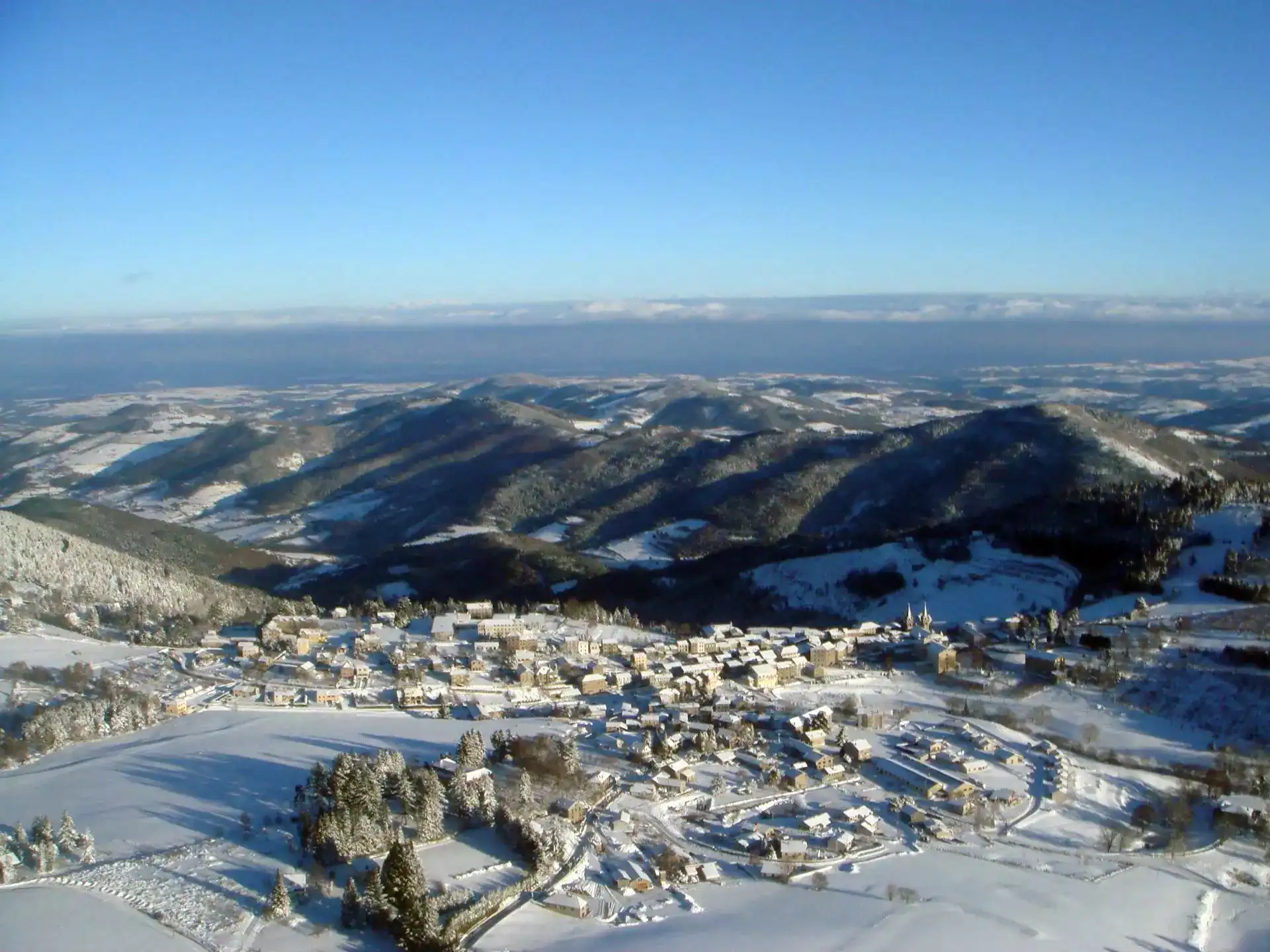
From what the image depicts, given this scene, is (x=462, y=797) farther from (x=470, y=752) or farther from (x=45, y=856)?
(x=45, y=856)

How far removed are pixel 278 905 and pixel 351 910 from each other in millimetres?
1158

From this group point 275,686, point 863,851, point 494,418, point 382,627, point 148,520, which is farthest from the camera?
point 494,418

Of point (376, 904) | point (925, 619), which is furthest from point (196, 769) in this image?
point (925, 619)

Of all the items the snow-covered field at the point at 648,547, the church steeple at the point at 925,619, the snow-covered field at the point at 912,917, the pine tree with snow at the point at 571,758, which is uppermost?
the pine tree with snow at the point at 571,758

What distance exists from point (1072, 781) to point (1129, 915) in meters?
6.02

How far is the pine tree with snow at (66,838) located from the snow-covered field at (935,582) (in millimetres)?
32619

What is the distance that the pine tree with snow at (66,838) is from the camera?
19.2 m

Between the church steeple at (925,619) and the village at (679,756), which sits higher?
the village at (679,756)

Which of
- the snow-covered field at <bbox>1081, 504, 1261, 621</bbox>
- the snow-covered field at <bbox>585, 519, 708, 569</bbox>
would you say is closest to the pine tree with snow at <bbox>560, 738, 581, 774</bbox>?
the snow-covered field at <bbox>1081, 504, 1261, 621</bbox>

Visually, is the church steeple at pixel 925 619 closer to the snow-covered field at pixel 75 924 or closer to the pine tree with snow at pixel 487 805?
the pine tree with snow at pixel 487 805

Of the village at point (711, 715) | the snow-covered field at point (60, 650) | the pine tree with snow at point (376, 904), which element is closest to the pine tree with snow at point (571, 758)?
the village at point (711, 715)

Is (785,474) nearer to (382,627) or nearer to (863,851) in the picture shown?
(382,627)

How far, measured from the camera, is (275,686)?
30.9m

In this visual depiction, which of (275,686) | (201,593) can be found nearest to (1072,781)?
(275,686)
